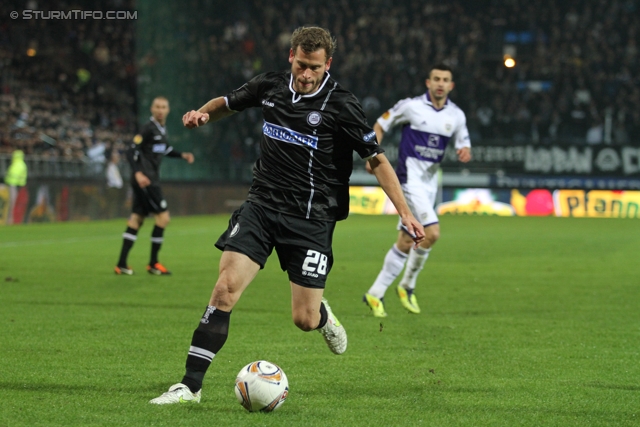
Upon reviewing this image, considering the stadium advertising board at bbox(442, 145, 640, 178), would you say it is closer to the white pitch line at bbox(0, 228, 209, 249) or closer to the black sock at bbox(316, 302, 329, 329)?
the white pitch line at bbox(0, 228, 209, 249)

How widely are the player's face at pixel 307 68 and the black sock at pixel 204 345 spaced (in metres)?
1.27

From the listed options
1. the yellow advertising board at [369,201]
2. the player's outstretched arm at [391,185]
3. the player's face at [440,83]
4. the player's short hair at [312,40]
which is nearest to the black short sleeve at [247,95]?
the player's short hair at [312,40]

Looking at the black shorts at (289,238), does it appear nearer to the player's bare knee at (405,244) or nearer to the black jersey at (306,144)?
the black jersey at (306,144)

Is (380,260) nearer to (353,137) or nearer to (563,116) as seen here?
(353,137)

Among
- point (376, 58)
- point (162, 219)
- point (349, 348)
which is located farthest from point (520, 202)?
point (349, 348)

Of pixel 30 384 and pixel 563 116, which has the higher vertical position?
pixel 563 116

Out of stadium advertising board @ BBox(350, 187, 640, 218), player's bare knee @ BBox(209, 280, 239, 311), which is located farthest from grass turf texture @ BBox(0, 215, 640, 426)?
stadium advertising board @ BBox(350, 187, 640, 218)

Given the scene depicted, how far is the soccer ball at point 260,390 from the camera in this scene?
177 inches

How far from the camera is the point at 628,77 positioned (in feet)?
108

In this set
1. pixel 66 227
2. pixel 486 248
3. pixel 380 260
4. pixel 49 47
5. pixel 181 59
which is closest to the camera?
pixel 380 260

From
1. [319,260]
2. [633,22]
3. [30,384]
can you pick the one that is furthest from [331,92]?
[633,22]

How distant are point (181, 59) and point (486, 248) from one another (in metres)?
16.4

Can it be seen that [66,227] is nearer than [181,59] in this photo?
Yes

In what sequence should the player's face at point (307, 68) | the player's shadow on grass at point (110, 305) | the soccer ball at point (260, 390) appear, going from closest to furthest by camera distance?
the soccer ball at point (260, 390) → the player's face at point (307, 68) → the player's shadow on grass at point (110, 305)
